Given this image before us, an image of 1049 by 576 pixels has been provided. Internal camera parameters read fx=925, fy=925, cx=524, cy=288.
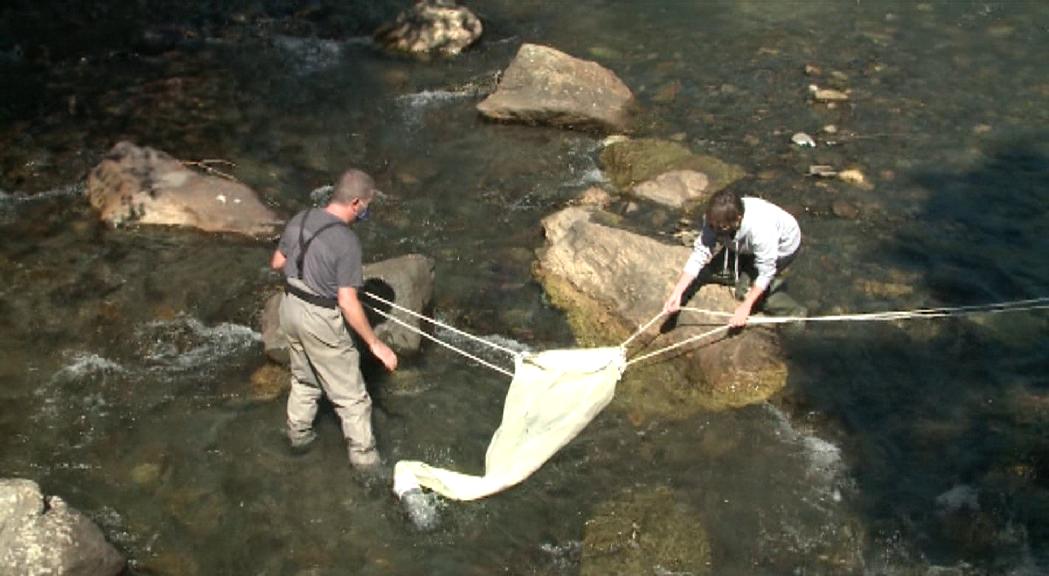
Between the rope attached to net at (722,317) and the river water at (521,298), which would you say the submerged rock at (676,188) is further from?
the rope attached to net at (722,317)

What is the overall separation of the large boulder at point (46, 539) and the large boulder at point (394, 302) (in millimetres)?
2431

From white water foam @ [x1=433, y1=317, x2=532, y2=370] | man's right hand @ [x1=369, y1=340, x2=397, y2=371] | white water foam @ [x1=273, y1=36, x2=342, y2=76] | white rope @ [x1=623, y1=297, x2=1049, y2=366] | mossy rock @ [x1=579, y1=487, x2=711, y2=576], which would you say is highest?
man's right hand @ [x1=369, y1=340, x2=397, y2=371]

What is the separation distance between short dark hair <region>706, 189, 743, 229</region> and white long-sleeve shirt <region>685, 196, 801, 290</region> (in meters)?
0.29

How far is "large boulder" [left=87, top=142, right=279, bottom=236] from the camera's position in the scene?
1050 centimetres

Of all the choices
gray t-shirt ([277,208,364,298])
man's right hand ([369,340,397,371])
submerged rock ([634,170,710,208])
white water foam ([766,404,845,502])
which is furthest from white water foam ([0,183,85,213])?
white water foam ([766,404,845,502])

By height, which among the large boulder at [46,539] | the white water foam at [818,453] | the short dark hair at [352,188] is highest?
the short dark hair at [352,188]

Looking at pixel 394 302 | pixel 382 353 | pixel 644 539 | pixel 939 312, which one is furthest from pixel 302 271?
pixel 939 312

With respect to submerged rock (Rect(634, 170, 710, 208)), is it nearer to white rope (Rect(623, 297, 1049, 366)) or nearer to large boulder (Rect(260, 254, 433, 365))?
white rope (Rect(623, 297, 1049, 366))

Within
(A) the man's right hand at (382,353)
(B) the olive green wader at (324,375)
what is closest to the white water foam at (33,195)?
(B) the olive green wader at (324,375)

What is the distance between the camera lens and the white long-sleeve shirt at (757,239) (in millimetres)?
7727

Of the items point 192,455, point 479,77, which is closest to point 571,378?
point 192,455

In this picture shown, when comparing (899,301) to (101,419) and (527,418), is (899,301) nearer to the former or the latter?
(527,418)

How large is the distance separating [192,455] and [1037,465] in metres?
6.88

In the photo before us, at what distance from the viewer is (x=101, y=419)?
7.86m
